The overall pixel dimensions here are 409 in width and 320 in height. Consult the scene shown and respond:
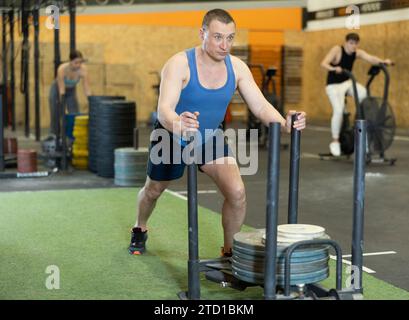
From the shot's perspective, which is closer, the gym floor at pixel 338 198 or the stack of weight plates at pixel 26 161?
the gym floor at pixel 338 198

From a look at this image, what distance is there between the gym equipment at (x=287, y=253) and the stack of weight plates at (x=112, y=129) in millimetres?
4239

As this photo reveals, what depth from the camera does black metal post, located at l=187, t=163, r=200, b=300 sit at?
2.92m

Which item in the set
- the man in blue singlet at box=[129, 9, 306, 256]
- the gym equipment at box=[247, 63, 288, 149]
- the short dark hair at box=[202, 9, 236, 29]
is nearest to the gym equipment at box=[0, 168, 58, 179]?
the gym equipment at box=[247, 63, 288, 149]

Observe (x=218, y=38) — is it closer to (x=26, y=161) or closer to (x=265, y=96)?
(x=26, y=161)

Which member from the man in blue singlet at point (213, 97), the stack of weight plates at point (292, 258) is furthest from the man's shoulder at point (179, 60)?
the stack of weight plates at point (292, 258)

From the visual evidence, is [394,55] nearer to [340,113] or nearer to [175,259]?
[340,113]

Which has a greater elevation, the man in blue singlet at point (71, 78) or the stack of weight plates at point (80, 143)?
the man in blue singlet at point (71, 78)

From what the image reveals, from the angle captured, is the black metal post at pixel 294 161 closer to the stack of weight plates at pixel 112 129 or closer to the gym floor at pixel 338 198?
the gym floor at pixel 338 198

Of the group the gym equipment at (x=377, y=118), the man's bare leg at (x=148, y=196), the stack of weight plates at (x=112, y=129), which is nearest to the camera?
the man's bare leg at (x=148, y=196)

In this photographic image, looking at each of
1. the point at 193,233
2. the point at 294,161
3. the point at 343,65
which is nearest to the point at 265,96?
the point at 343,65

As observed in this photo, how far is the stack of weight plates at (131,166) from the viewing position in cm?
670

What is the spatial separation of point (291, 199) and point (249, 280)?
0.48 meters

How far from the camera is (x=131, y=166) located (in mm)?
6727
